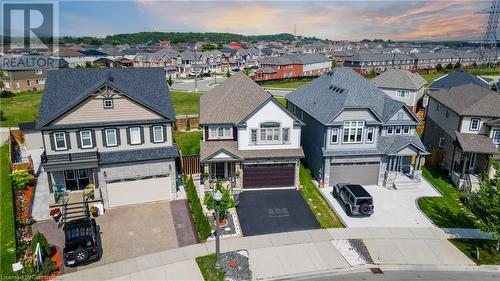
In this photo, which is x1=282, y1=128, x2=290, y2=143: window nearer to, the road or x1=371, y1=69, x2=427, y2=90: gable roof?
the road

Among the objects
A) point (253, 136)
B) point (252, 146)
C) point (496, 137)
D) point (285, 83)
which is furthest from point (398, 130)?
point (285, 83)

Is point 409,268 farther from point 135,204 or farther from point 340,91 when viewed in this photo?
point 135,204

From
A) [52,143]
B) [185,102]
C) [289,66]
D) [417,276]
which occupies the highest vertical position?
[289,66]

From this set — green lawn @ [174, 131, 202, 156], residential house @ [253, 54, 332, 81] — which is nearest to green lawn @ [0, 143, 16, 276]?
green lawn @ [174, 131, 202, 156]

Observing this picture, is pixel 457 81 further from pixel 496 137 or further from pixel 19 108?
pixel 19 108

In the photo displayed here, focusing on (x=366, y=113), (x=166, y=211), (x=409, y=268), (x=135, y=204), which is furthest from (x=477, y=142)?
(x=135, y=204)

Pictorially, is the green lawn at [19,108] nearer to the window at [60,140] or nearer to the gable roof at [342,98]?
the window at [60,140]
